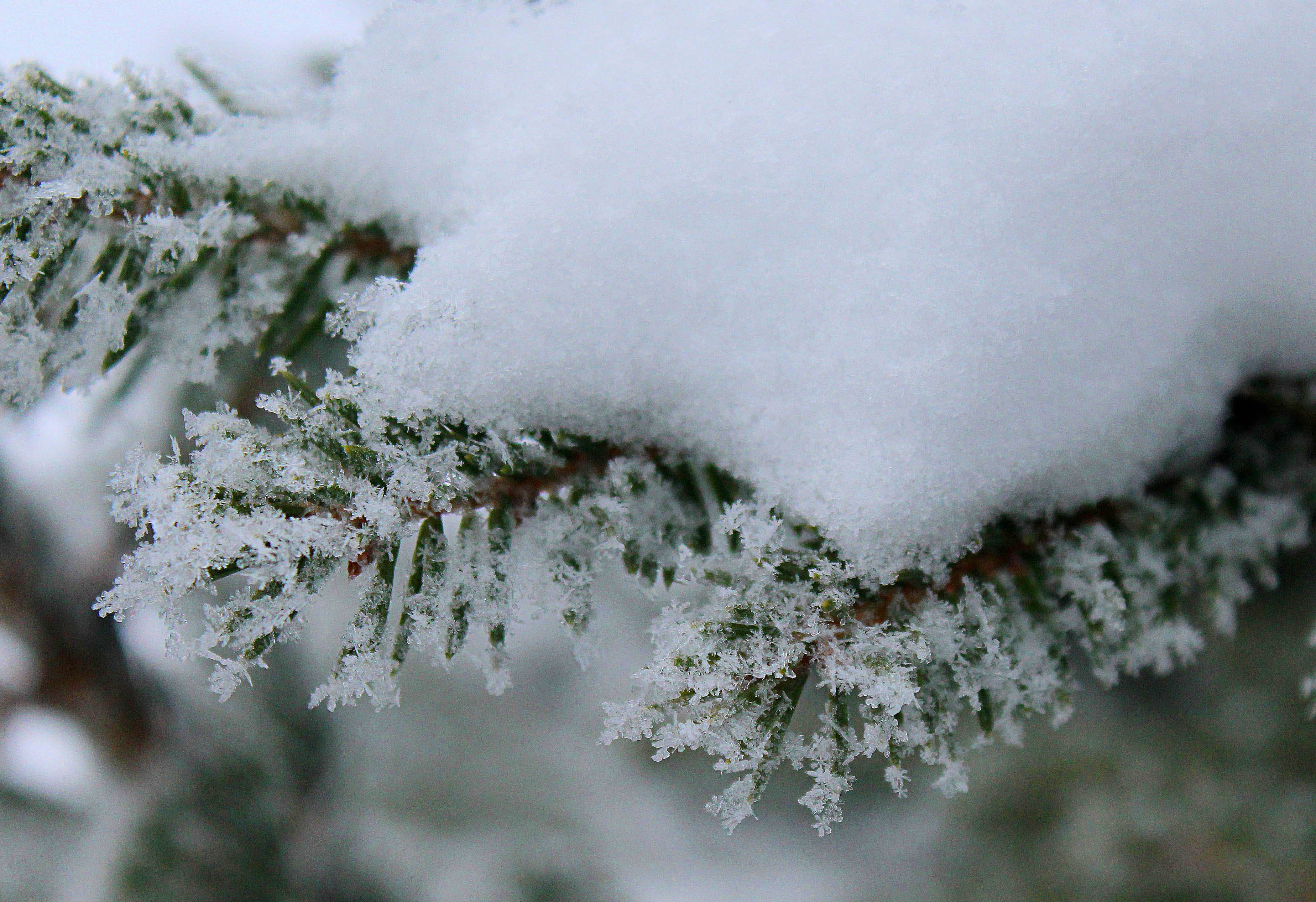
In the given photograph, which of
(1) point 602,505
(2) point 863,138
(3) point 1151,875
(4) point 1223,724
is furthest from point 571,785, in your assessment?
(2) point 863,138

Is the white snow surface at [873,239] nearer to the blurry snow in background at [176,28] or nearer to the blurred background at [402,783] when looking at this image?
the blurred background at [402,783]

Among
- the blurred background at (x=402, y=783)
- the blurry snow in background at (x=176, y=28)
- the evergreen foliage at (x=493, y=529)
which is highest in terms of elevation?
the blurry snow in background at (x=176, y=28)

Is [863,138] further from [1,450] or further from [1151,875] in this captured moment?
[1,450]

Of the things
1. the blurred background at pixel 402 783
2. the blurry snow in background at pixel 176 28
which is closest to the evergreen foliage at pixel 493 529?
the blurred background at pixel 402 783

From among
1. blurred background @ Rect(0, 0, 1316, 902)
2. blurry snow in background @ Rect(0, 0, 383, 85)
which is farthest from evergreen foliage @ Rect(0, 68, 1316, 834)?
blurry snow in background @ Rect(0, 0, 383, 85)

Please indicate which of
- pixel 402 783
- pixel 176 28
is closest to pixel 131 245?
pixel 176 28

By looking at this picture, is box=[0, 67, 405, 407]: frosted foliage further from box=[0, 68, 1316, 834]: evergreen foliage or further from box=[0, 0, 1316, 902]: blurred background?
box=[0, 0, 1316, 902]: blurred background
